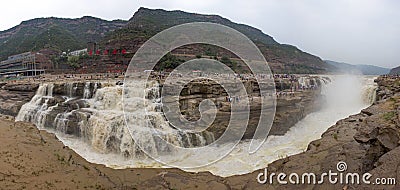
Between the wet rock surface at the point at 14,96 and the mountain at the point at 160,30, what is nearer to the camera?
the wet rock surface at the point at 14,96

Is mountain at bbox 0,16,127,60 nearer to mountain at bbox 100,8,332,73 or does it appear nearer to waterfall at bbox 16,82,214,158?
mountain at bbox 100,8,332,73

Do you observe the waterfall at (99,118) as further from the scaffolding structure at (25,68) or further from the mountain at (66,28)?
the mountain at (66,28)

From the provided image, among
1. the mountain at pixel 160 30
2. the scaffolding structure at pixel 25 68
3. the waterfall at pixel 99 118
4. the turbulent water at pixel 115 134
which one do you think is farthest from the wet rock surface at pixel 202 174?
the mountain at pixel 160 30

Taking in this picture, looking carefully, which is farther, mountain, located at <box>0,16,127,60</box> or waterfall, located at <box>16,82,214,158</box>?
mountain, located at <box>0,16,127,60</box>

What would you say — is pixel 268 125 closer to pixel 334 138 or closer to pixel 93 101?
pixel 334 138

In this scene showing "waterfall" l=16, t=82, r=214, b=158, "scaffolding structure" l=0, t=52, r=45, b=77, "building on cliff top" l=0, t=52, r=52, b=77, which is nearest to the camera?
"waterfall" l=16, t=82, r=214, b=158

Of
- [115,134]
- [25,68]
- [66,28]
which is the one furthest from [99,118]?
[66,28]

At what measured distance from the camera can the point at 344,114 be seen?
27.0 m

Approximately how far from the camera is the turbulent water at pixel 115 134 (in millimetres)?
14734

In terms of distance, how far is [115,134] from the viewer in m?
16.8

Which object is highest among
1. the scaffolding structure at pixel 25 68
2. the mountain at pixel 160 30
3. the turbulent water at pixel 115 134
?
the mountain at pixel 160 30

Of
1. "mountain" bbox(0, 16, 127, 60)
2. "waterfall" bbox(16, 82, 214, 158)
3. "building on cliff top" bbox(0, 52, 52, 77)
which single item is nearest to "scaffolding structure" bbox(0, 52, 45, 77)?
"building on cliff top" bbox(0, 52, 52, 77)

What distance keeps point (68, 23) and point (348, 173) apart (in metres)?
119

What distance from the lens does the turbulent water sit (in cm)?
1473
